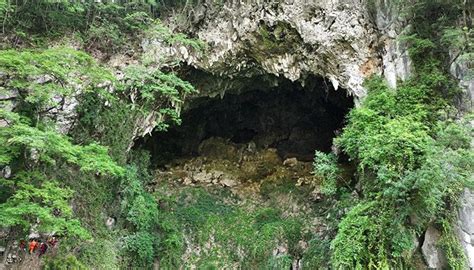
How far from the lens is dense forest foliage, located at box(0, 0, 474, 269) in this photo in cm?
600

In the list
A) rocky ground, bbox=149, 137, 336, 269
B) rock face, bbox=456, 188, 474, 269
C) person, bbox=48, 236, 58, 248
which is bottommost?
person, bbox=48, 236, 58, 248

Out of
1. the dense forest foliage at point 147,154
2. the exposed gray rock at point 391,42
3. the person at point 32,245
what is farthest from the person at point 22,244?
the exposed gray rock at point 391,42

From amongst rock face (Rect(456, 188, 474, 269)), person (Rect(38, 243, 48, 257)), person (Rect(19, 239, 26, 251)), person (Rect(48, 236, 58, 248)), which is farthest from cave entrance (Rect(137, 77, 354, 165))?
rock face (Rect(456, 188, 474, 269))

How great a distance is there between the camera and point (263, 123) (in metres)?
13.4

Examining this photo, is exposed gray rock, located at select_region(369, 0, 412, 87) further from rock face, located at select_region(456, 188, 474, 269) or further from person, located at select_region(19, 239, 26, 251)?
person, located at select_region(19, 239, 26, 251)

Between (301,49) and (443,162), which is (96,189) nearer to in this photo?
(301,49)

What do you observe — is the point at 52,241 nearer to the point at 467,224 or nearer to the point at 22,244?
the point at 22,244

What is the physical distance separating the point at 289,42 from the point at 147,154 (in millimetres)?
4871

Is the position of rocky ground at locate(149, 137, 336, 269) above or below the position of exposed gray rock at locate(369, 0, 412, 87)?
below

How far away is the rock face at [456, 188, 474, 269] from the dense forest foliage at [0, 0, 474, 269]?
0.21 metres

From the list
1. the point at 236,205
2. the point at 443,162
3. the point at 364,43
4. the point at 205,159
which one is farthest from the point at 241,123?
the point at 443,162

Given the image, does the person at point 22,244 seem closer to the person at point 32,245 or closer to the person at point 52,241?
the person at point 32,245

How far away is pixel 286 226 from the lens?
9.65 m

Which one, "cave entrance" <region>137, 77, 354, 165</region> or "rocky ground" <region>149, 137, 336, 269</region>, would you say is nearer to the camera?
"rocky ground" <region>149, 137, 336, 269</region>
